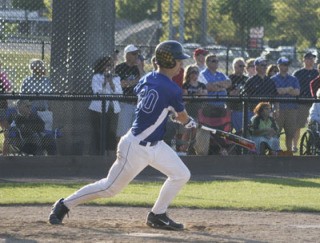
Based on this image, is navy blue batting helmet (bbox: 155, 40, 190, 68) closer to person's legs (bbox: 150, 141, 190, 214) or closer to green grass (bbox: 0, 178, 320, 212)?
person's legs (bbox: 150, 141, 190, 214)

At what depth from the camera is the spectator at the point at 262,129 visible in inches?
568

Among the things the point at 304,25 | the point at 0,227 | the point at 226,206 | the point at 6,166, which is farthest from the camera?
the point at 304,25

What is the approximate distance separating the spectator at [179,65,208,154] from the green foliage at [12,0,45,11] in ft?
8.04

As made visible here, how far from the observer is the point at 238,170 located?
13930 millimetres

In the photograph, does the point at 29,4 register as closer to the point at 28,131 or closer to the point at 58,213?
the point at 28,131

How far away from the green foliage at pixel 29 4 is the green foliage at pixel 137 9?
1.36m

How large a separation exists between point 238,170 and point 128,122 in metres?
1.73

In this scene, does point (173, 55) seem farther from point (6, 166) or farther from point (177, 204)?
point (6, 166)

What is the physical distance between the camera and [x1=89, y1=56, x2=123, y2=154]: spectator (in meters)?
13.9

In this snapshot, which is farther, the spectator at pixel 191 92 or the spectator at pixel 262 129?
the spectator at pixel 262 129

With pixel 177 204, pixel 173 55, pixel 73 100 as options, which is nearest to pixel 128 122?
pixel 73 100

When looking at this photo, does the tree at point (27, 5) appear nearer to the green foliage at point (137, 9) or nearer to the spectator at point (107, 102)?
the spectator at point (107, 102)

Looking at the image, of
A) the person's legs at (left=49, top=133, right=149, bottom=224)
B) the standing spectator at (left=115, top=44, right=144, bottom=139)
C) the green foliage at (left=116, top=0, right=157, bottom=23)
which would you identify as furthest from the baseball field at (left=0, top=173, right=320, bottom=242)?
the green foliage at (left=116, top=0, right=157, bottom=23)

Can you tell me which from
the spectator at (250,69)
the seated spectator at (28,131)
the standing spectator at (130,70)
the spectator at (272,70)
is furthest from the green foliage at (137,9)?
the seated spectator at (28,131)
